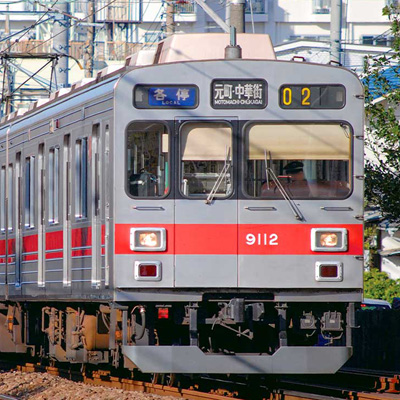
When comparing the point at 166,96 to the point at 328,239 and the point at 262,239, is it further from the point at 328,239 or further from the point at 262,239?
the point at 328,239

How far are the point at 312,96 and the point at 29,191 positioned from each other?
14.3ft

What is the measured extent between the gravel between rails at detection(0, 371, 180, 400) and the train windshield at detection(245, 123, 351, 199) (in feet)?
7.56

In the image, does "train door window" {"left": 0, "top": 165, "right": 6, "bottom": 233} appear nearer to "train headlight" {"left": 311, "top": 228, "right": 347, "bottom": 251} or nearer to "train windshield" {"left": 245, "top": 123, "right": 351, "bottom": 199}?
"train windshield" {"left": 245, "top": 123, "right": 351, "bottom": 199}

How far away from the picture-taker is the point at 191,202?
944 centimetres

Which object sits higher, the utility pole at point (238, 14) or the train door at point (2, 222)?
the utility pole at point (238, 14)

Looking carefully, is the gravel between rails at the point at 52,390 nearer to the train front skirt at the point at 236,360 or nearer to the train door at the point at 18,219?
the train front skirt at the point at 236,360

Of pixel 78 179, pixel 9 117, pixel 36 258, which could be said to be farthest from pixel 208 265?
pixel 9 117

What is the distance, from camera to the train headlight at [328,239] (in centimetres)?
945

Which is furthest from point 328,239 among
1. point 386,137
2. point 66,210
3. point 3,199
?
point 3,199

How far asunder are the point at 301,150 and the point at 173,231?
4.39 ft

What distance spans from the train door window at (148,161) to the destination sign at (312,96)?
1141 mm

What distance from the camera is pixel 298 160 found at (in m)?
9.44

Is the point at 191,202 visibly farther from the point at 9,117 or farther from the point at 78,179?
the point at 9,117

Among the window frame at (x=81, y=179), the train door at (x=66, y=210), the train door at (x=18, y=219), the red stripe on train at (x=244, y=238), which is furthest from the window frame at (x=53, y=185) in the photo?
the red stripe on train at (x=244, y=238)
